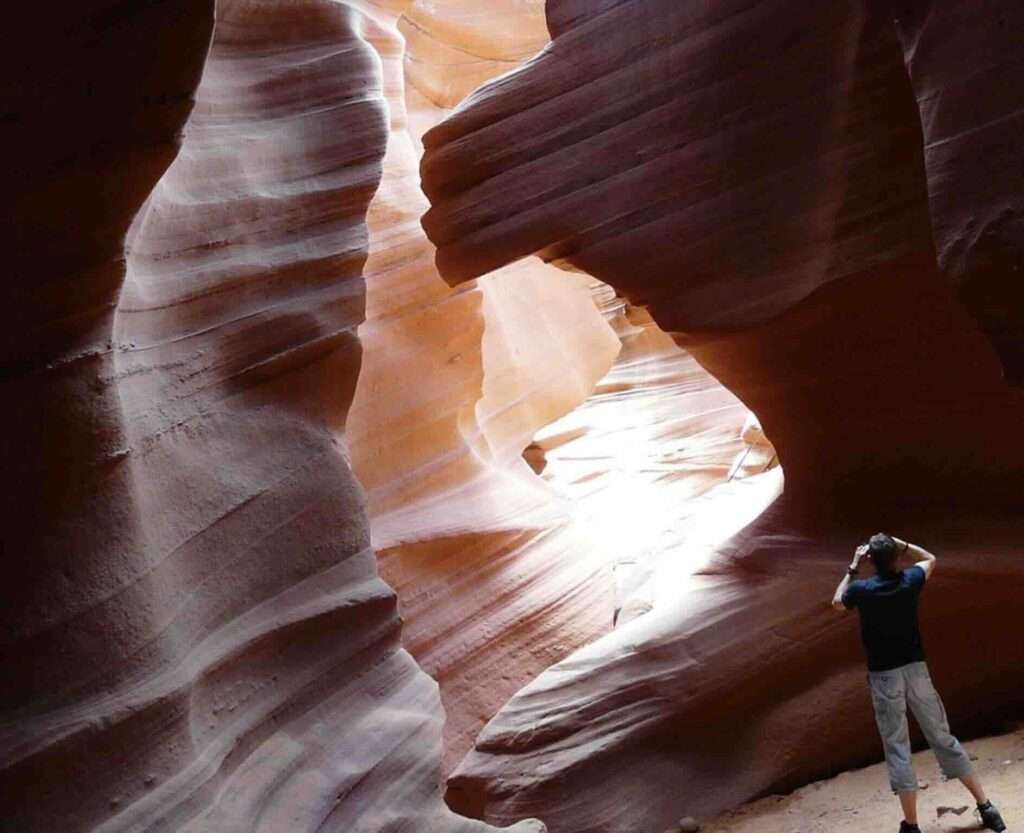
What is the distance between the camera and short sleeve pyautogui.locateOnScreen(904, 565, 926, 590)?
12.6 feet

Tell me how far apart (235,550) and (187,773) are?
0.89 metres

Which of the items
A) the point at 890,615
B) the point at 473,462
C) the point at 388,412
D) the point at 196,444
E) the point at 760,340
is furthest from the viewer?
the point at 473,462

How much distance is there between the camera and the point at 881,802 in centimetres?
464

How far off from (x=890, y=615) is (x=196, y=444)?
269 centimetres

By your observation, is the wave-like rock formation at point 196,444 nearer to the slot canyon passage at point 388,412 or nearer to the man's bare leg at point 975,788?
the slot canyon passage at point 388,412

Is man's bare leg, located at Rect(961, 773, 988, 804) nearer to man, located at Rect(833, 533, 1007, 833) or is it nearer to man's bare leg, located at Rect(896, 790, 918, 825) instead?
man, located at Rect(833, 533, 1007, 833)

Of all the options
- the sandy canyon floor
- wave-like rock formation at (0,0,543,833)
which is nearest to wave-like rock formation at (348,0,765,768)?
the sandy canyon floor

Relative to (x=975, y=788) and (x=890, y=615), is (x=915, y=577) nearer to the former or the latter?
(x=890, y=615)

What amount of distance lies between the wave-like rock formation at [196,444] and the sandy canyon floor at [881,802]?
1540 millimetres

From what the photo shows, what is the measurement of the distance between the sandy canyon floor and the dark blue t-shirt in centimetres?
74

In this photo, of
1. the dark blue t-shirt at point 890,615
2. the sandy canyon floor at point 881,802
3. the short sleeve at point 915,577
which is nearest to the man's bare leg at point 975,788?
the sandy canyon floor at point 881,802

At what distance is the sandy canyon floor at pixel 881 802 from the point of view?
13.5 feet

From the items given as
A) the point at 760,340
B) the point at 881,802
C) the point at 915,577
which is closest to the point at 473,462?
the point at 760,340

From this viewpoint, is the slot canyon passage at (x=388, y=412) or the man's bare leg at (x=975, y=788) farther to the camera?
the man's bare leg at (x=975, y=788)
